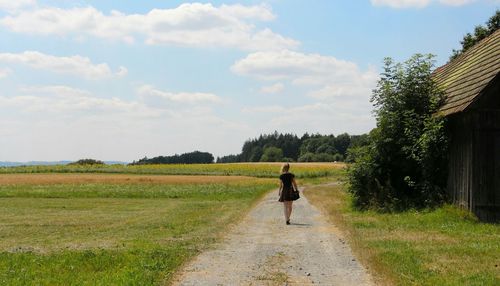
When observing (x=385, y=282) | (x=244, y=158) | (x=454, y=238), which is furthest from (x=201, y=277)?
(x=244, y=158)

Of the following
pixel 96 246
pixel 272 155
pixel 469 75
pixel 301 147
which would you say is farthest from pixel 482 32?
pixel 301 147

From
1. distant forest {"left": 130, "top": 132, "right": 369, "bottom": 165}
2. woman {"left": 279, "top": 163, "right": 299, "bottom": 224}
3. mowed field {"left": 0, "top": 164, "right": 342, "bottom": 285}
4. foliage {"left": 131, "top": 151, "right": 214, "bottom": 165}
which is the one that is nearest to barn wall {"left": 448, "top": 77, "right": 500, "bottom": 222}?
woman {"left": 279, "top": 163, "right": 299, "bottom": 224}

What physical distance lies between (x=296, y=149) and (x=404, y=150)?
162332 millimetres

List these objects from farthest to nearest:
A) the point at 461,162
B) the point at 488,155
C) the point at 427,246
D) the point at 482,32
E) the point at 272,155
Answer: the point at 272,155
the point at 482,32
the point at 461,162
the point at 488,155
the point at 427,246

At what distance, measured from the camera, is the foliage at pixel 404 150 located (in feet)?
64.8

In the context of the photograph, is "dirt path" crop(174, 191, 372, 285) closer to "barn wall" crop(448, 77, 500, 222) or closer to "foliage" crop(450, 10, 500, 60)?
"barn wall" crop(448, 77, 500, 222)

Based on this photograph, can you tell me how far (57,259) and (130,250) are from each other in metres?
1.59

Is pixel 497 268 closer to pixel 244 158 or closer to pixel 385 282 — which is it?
pixel 385 282

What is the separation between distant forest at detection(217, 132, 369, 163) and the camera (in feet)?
483

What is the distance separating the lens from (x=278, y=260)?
11.2 m

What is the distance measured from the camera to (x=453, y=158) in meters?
19.1

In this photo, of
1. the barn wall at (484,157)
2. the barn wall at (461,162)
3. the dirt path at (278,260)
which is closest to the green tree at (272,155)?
the barn wall at (461,162)

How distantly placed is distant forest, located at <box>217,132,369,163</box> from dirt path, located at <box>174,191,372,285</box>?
11845cm

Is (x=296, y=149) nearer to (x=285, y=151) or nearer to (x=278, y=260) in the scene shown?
(x=285, y=151)
